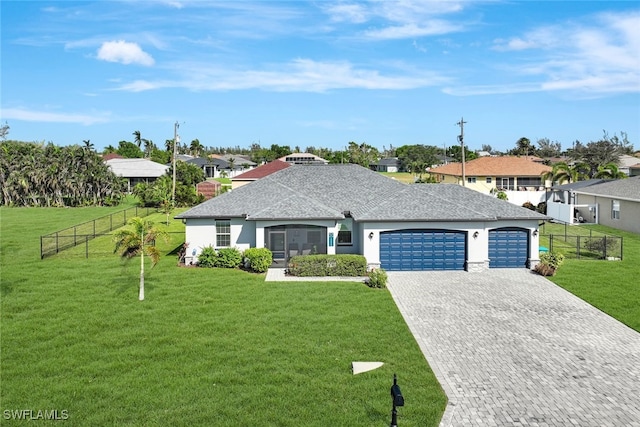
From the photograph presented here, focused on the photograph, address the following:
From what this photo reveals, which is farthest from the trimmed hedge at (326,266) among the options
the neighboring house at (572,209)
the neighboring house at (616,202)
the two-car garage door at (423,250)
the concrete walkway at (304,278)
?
the neighboring house at (572,209)

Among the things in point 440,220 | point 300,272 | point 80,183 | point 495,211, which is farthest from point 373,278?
point 80,183

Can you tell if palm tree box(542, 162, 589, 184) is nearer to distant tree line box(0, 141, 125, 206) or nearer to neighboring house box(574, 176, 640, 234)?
neighboring house box(574, 176, 640, 234)

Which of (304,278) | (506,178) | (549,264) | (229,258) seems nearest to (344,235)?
(304,278)

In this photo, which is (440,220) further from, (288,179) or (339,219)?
(288,179)

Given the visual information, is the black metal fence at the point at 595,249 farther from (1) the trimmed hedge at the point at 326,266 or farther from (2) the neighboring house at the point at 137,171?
(2) the neighboring house at the point at 137,171

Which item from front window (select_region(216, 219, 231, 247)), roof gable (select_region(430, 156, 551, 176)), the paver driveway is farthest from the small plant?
roof gable (select_region(430, 156, 551, 176))

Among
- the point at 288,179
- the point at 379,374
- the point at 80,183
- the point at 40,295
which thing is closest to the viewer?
the point at 379,374
